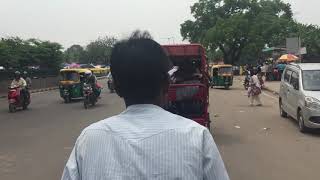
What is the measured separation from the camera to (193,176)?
2219 mm

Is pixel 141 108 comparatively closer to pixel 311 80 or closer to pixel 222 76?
pixel 311 80

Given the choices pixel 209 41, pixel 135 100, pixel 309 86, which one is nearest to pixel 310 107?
pixel 309 86

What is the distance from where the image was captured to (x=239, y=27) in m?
68.1

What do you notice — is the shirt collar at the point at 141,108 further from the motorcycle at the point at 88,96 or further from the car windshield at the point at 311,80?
the motorcycle at the point at 88,96

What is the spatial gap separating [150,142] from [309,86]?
12458 millimetres

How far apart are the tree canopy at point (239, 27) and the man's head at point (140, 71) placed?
205 ft

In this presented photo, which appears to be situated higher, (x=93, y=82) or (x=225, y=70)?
(x=93, y=82)

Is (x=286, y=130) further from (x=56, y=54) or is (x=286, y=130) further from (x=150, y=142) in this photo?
(x=56, y=54)

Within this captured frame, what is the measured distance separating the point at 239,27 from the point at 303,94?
2173 inches

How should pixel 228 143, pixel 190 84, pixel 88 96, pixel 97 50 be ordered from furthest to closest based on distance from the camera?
pixel 97 50 → pixel 88 96 → pixel 190 84 → pixel 228 143

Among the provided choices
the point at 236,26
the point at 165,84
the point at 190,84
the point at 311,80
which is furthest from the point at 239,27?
the point at 165,84

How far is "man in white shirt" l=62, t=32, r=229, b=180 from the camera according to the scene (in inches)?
86.7

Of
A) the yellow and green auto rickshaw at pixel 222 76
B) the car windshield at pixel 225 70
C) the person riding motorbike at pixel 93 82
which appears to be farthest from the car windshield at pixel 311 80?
the car windshield at pixel 225 70

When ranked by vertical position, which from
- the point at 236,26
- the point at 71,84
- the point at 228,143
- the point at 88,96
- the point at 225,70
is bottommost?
the point at 228,143
